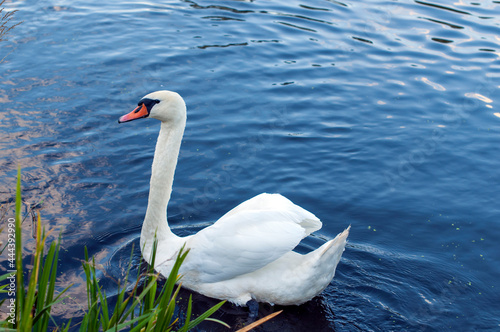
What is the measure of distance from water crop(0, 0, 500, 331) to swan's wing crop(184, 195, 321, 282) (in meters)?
0.51

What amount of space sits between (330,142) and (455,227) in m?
2.34

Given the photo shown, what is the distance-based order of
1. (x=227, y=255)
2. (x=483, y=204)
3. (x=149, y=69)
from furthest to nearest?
1. (x=149, y=69)
2. (x=483, y=204)
3. (x=227, y=255)

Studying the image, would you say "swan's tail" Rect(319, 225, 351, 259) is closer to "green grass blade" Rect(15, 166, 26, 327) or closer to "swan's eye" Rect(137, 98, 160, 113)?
"swan's eye" Rect(137, 98, 160, 113)

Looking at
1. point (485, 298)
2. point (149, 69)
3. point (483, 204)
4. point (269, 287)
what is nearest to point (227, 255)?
point (269, 287)

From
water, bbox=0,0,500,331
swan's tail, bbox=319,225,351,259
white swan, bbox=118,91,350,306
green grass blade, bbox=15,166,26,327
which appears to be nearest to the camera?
green grass blade, bbox=15,166,26,327

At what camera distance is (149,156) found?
7.54m

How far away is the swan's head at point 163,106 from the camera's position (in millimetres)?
5211

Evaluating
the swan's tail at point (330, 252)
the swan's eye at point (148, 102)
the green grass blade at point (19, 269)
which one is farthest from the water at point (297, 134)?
the green grass blade at point (19, 269)

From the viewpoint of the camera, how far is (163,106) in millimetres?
5219

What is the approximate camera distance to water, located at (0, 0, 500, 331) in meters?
5.61

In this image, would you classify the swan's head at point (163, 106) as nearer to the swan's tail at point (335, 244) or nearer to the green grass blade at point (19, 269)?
the swan's tail at point (335, 244)

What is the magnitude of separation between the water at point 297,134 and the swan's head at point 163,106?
1.46m

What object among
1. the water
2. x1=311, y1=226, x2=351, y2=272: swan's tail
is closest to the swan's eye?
the water

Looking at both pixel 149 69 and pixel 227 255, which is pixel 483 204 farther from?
pixel 149 69
